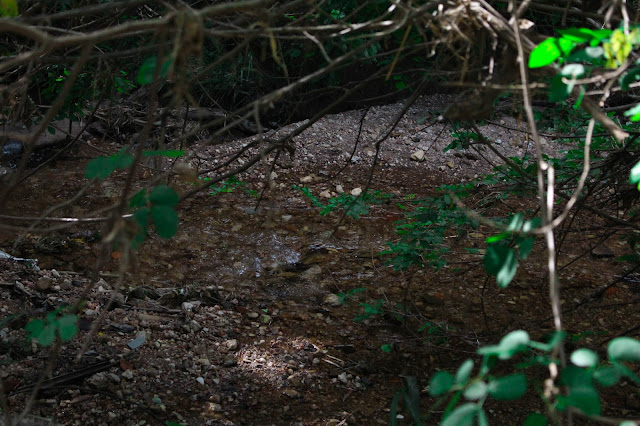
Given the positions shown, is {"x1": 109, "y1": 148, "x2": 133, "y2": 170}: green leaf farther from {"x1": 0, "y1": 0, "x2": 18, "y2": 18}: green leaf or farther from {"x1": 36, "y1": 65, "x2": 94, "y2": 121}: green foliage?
{"x1": 36, "y1": 65, "x2": 94, "y2": 121}: green foliage

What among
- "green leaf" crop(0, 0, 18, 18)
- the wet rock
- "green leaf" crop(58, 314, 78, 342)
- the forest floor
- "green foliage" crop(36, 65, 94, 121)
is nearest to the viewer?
"green leaf" crop(58, 314, 78, 342)

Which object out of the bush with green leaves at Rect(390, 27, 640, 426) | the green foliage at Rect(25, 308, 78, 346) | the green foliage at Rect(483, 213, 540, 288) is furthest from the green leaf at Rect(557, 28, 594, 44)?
the green foliage at Rect(25, 308, 78, 346)

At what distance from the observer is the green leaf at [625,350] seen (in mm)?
771

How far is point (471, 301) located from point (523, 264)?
535 millimetres

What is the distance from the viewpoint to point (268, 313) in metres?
3.25

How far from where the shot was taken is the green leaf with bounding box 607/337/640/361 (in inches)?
30.4

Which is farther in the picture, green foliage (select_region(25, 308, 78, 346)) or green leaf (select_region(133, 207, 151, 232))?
green foliage (select_region(25, 308, 78, 346))

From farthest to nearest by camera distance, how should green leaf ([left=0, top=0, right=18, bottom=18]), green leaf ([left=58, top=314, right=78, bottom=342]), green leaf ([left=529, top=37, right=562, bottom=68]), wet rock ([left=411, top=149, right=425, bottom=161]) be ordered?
wet rock ([left=411, top=149, right=425, bottom=161]) < green leaf ([left=0, top=0, right=18, bottom=18]) < green leaf ([left=58, top=314, right=78, bottom=342]) < green leaf ([left=529, top=37, right=562, bottom=68])

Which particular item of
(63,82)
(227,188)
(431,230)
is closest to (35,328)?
(431,230)

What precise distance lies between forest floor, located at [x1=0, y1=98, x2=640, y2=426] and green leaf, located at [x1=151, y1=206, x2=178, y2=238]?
0.52 meters

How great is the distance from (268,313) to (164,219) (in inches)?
88.8

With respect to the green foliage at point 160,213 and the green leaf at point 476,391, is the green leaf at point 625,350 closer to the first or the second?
the green leaf at point 476,391

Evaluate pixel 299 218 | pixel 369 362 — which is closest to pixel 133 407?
pixel 369 362

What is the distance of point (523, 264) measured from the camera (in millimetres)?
3688
